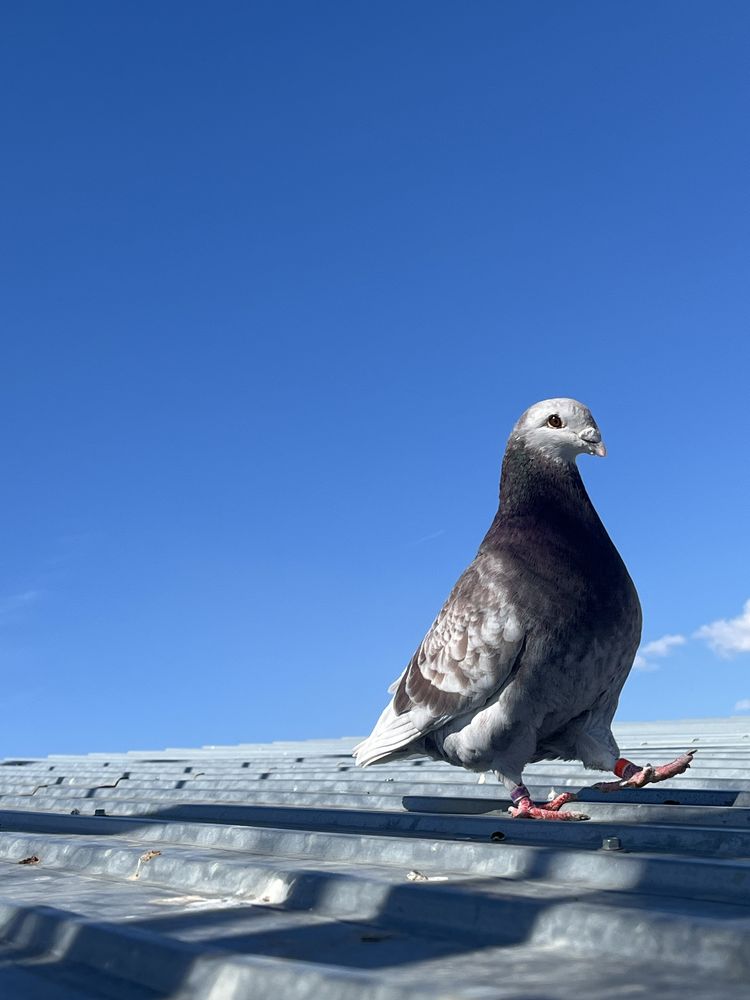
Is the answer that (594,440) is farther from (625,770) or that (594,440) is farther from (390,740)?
(390,740)

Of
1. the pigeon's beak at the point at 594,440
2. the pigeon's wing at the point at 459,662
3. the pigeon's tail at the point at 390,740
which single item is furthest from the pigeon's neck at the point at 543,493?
the pigeon's tail at the point at 390,740

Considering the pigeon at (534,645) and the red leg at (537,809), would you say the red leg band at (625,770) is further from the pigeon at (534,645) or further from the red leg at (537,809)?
the red leg at (537,809)

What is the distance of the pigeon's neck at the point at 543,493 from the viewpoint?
182 inches

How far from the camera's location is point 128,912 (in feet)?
8.43

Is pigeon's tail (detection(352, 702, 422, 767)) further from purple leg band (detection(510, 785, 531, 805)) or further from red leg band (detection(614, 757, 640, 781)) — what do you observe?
red leg band (detection(614, 757, 640, 781))

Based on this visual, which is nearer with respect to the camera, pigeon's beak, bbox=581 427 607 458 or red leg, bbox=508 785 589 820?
red leg, bbox=508 785 589 820

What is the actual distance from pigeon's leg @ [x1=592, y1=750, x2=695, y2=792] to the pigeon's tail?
0.93 m

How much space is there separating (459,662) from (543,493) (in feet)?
3.18

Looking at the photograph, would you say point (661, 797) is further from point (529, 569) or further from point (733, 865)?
point (733, 865)

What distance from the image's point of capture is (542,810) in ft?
12.9

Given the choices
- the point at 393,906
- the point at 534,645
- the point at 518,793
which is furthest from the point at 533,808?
the point at 393,906

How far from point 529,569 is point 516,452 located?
0.74 m

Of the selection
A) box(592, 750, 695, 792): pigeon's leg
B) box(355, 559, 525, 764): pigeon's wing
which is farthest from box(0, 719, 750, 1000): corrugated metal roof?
box(355, 559, 525, 764): pigeon's wing

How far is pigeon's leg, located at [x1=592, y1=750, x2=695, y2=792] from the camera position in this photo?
4409mm
